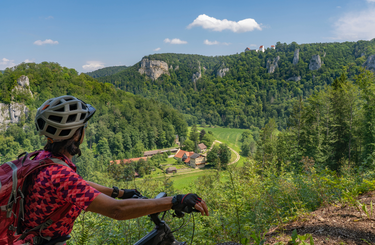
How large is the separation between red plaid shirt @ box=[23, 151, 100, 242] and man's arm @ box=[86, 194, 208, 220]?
0.18 ft

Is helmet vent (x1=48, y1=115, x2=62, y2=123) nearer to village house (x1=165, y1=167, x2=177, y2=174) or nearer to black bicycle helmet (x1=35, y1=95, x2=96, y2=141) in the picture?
black bicycle helmet (x1=35, y1=95, x2=96, y2=141)

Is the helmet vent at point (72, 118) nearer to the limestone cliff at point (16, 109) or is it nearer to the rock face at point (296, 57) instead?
the limestone cliff at point (16, 109)

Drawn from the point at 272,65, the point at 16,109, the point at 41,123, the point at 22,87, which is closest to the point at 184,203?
the point at 41,123

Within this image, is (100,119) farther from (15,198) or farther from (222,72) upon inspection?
(222,72)

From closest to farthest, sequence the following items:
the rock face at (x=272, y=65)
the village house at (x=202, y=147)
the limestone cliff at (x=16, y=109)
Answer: the limestone cliff at (x=16, y=109), the village house at (x=202, y=147), the rock face at (x=272, y=65)

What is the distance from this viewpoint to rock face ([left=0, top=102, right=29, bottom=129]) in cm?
7506

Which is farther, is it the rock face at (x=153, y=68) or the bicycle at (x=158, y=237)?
the rock face at (x=153, y=68)

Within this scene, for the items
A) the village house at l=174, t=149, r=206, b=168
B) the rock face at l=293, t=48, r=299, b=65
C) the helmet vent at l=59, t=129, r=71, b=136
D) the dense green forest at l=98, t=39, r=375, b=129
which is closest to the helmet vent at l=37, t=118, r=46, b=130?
the helmet vent at l=59, t=129, r=71, b=136

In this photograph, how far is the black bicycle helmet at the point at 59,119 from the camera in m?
1.66

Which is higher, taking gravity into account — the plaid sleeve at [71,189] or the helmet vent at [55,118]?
the helmet vent at [55,118]

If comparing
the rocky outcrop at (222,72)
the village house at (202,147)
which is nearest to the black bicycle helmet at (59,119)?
the village house at (202,147)

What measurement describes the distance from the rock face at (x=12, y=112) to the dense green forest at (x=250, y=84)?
84797mm

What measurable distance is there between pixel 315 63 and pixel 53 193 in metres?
166

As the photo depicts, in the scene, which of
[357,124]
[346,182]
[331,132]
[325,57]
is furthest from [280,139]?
[325,57]
